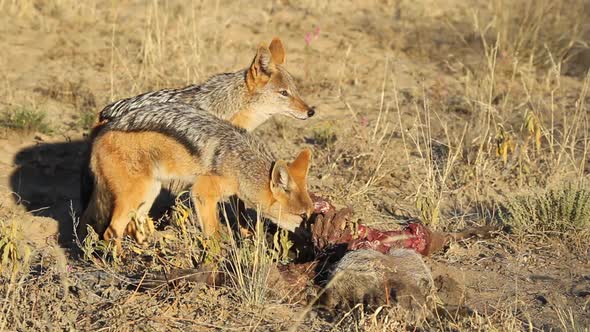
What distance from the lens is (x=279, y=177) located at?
7.24 metres

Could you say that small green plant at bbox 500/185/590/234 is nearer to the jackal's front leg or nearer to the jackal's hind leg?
the jackal's front leg

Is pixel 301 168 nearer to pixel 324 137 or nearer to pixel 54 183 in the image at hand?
pixel 324 137

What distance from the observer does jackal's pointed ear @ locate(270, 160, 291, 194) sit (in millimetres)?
7090

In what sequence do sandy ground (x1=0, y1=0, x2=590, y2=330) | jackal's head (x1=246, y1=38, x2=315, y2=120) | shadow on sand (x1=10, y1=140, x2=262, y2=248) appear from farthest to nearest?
jackal's head (x1=246, y1=38, x2=315, y2=120) < shadow on sand (x1=10, y1=140, x2=262, y2=248) < sandy ground (x1=0, y1=0, x2=590, y2=330)

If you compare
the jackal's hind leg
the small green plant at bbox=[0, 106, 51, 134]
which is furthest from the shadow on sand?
the jackal's hind leg

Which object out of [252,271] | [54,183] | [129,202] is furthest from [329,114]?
[252,271]

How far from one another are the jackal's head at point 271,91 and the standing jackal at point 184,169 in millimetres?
1416

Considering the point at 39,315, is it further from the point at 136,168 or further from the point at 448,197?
the point at 448,197

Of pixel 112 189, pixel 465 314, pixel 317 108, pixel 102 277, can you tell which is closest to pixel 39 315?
pixel 102 277

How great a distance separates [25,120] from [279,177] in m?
3.91

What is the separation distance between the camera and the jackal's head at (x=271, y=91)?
9.22 metres

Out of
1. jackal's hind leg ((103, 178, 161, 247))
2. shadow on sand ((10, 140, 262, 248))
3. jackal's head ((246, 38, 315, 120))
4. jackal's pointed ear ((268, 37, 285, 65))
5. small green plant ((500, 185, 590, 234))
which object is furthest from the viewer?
jackal's pointed ear ((268, 37, 285, 65))

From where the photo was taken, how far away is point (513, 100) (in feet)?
37.5

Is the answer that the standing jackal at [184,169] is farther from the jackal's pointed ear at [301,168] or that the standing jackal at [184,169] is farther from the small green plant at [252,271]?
the small green plant at [252,271]
